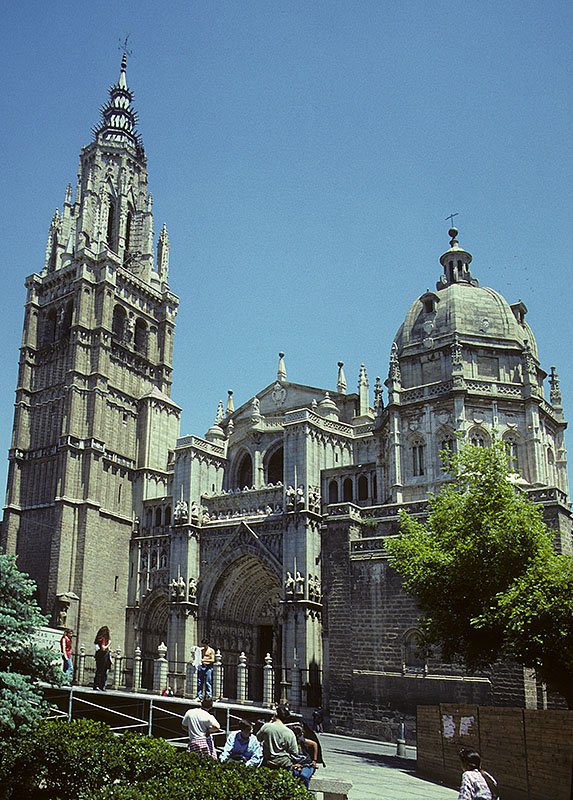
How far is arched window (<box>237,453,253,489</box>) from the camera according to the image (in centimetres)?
4666

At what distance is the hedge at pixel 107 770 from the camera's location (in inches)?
401

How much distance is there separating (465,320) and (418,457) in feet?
26.0

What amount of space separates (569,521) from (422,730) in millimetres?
12774

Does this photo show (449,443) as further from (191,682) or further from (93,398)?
(93,398)

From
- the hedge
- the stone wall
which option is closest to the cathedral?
the stone wall

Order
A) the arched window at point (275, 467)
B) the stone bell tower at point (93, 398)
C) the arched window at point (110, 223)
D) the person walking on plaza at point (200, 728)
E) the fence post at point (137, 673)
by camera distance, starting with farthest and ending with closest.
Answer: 1. the arched window at point (110, 223)
2. the arched window at point (275, 467)
3. the stone bell tower at point (93, 398)
4. the fence post at point (137, 673)
5. the person walking on plaza at point (200, 728)

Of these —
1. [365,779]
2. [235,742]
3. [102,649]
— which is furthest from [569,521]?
[235,742]

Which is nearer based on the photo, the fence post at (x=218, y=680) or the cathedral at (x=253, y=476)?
the cathedral at (x=253, y=476)

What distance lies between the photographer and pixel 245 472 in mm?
47188

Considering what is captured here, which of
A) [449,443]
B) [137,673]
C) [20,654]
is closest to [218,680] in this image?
→ [137,673]

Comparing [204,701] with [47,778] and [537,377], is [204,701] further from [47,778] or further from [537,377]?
[537,377]

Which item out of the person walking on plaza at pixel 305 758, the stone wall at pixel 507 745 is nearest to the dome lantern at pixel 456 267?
the stone wall at pixel 507 745

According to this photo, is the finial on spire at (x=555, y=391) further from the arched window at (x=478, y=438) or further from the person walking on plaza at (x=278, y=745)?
the person walking on plaza at (x=278, y=745)

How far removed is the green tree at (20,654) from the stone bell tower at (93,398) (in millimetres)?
29851
